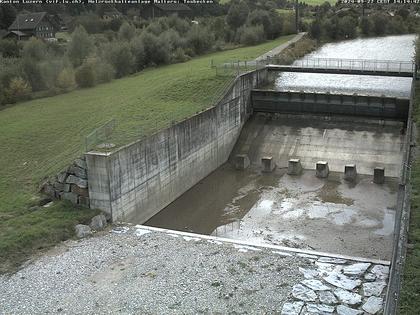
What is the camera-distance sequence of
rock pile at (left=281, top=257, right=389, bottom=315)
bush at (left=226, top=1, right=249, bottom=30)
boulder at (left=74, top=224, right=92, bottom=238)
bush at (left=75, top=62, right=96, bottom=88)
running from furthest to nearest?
bush at (left=226, top=1, right=249, bottom=30), bush at (left=75, top=62, right=96, bottom=88), boulder at (left=74, top=224, right=92, bottom=238), rock pile at (left=281, top=257, right=389, bottom=315)

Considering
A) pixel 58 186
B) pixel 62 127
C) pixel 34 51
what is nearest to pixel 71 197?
pixel 58 186

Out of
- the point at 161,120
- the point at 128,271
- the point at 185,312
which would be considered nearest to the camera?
the point at 185,312

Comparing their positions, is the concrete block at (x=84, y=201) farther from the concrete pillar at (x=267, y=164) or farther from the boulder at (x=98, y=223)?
the concrete pillar at (x=267, y=164)

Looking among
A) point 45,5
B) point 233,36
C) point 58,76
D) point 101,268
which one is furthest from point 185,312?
point 45,5

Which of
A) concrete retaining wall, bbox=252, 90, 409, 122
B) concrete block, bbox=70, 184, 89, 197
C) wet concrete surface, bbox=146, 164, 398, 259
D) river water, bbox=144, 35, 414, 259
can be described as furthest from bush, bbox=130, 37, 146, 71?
concrete block, bbox=70, 184, 89, 197

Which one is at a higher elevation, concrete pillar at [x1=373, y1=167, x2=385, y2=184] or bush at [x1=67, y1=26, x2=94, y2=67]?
bush at [x1=67, y1=26, x2=94, y2=67]

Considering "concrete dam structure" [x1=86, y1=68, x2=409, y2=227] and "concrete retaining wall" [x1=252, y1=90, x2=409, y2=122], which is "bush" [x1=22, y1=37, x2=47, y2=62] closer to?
"concrete dam structure" [x1=86, y1=68, x2=409, y2=227]

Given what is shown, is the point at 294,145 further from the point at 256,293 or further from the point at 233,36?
the point at 233,36
